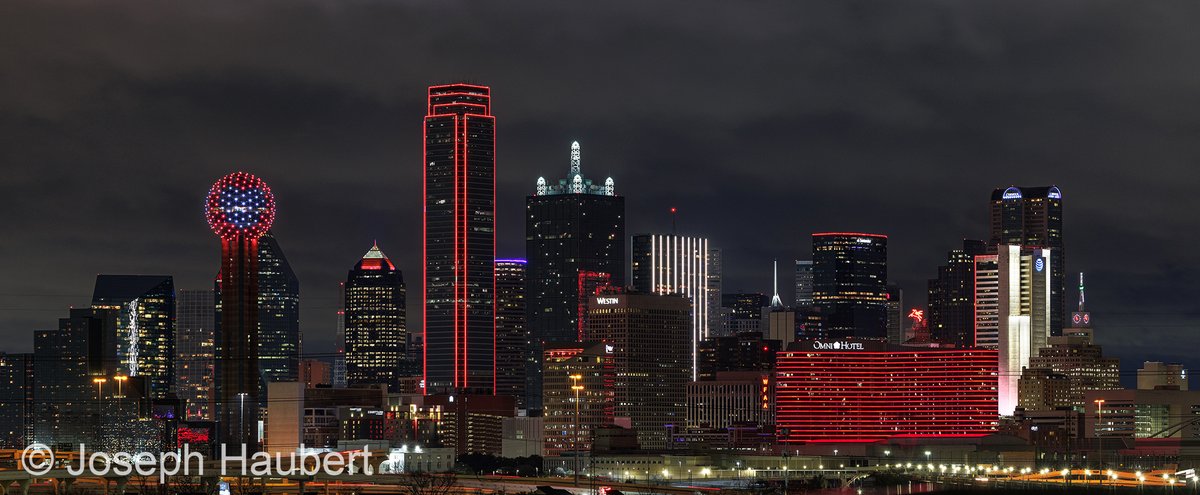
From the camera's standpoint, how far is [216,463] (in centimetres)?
17738

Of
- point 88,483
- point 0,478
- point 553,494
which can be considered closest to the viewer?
point 0,478

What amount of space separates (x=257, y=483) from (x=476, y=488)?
25.3 metres

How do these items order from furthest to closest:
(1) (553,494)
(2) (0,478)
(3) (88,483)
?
1. (1) (553,494)
2. (3) (88,483)
3. (2) (0,478)

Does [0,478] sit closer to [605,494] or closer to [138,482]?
[138,482]

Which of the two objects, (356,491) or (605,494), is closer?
(356,491)

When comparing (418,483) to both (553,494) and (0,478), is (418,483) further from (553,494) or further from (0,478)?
(0,478)

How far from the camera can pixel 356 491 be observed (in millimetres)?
170500

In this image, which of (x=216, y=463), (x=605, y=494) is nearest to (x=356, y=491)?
(x=216, y=463)

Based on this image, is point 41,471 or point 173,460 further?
point 173,460

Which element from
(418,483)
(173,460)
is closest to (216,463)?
(173,460)

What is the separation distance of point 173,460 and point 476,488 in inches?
1179

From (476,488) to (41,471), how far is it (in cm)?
5231

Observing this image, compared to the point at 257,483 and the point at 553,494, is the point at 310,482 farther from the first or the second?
the point at 553,494

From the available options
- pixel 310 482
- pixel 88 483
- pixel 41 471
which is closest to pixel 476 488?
pixel 310 482
